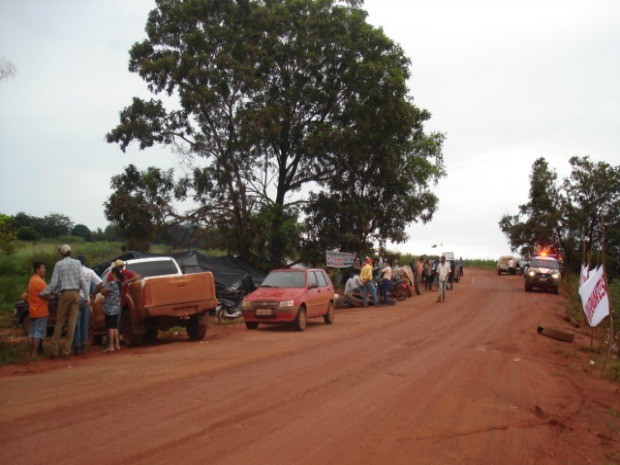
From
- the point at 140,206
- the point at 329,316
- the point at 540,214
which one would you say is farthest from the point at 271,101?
the point at 540,214

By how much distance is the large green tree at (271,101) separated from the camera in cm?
2617

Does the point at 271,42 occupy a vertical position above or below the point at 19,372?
above

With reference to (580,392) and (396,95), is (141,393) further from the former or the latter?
(396,95)

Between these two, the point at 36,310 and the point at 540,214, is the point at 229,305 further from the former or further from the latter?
the point at 540,214

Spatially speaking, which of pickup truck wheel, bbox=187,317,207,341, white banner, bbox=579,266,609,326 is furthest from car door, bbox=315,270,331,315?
white banner, bbox=579,266,609,326

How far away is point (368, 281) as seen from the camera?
24859 mm

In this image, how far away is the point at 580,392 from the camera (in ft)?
30.7

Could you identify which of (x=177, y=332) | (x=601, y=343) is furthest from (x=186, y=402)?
(x=601, y=343)

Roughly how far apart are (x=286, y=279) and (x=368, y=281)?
25.9 feet

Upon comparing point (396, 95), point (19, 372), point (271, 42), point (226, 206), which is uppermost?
point (271, 42)

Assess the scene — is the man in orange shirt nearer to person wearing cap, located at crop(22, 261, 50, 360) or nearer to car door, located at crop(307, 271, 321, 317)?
person wearing cap, located at crop(22, 261, 50, 360)

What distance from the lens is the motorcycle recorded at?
67.7 feet

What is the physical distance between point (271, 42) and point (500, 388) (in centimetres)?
2234

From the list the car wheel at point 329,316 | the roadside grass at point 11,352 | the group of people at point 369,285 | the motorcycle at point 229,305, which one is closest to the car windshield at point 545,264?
the group of people at point 369,285
